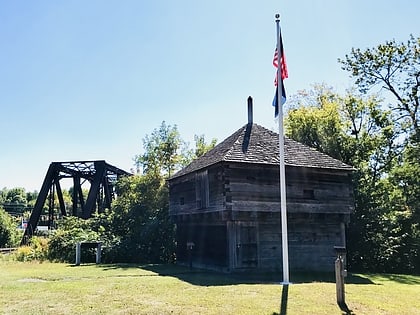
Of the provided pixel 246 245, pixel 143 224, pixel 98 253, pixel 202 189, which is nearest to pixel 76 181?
pixel 143 224

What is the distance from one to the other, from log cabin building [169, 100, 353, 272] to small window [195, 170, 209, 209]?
4 cm

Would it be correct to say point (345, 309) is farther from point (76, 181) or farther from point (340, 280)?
point (76, 181)

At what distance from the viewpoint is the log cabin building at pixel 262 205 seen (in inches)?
623

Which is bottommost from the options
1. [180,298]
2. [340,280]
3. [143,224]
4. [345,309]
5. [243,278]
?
[243,278]

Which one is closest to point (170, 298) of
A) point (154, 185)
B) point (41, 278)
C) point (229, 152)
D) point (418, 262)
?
point (41, 278)

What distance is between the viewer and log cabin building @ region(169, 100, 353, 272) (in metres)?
15.8

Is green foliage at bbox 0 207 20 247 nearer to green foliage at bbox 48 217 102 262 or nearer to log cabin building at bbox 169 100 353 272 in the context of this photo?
green foliage at bbox 48 217 102 262

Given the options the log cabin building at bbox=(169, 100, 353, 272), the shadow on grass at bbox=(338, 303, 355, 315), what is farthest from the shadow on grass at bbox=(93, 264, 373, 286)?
the shadow on grass at bbox=(338, 303, 355, 315)

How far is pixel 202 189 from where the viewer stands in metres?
17.6

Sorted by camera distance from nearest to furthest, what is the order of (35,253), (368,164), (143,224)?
(35,253) < (143,224) < (368,164)

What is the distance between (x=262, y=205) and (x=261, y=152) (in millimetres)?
2239

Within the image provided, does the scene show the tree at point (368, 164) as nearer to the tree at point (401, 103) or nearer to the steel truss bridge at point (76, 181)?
the tree at point (401, 103)

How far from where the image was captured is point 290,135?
2736 cm

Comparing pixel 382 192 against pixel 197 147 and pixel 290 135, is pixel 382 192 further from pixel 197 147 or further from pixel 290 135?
pixel 197 147
